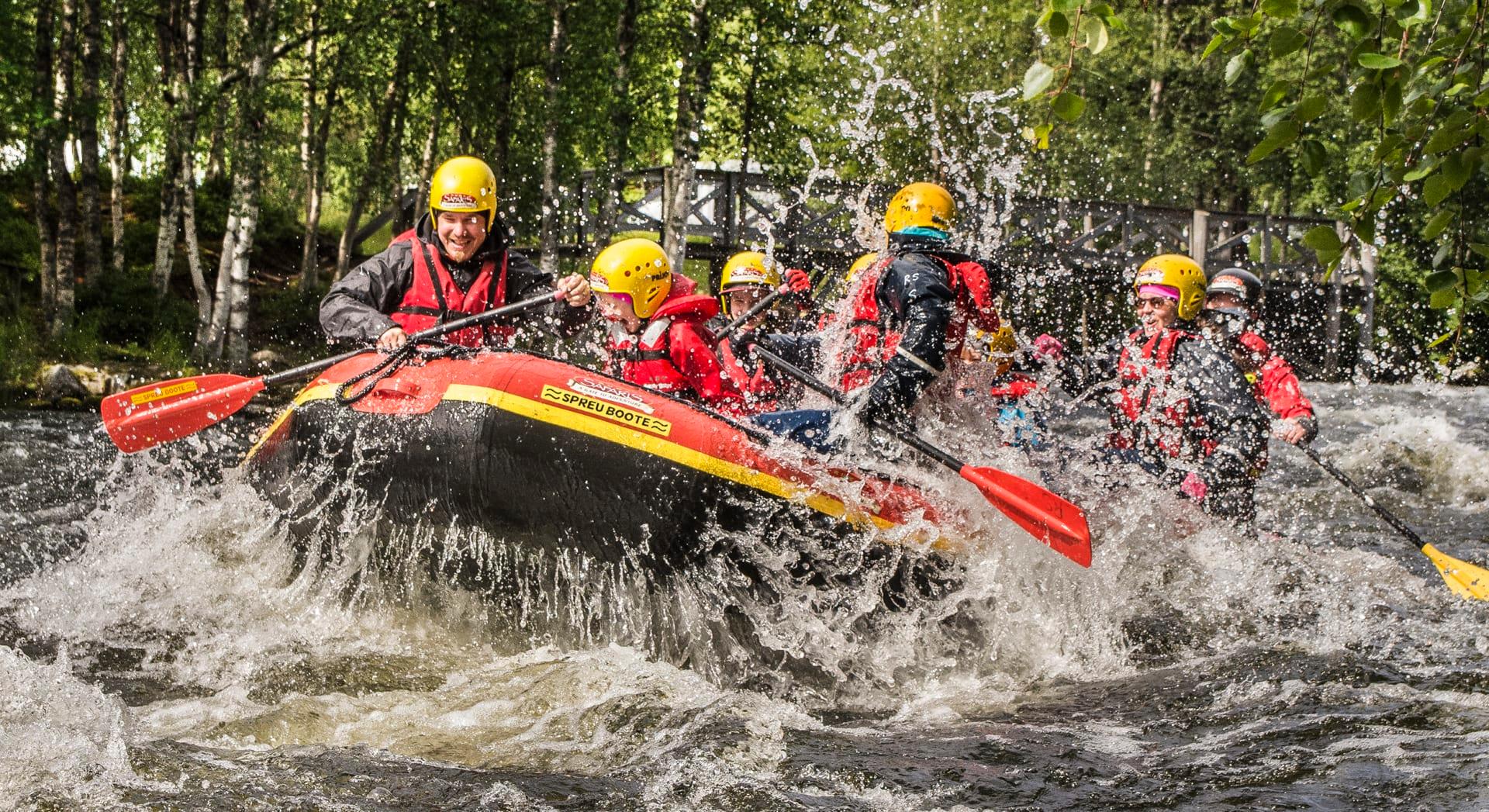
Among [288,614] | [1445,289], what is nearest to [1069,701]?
[1445,289]

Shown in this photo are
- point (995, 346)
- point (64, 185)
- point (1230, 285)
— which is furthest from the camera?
point (64, 185)

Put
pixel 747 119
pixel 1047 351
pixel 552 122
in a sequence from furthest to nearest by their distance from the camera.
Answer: pixel 747 119 → pixel 552 122 → pixel 1047 351

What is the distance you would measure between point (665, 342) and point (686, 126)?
13.2 meters

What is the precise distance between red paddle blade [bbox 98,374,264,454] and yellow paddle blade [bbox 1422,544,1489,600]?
599cm

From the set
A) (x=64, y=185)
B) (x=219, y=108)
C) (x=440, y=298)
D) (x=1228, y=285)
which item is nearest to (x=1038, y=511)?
(x=440, y=298)

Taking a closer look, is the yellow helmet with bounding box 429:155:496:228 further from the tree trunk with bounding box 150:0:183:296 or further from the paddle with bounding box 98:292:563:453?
the tree trunk with bounding box 150:0:183:296

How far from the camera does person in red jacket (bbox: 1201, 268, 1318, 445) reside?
723 cm

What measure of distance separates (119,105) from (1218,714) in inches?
651

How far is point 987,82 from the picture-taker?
80.4ft

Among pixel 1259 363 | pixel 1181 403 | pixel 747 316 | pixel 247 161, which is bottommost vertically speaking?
pixel 1181 403

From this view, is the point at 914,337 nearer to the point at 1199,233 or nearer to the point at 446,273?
the point at 446,273

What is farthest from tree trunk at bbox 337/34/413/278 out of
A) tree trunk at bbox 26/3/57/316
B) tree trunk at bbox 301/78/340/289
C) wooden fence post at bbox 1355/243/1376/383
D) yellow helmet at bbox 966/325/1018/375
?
wooden fence post at bbox 1355/243/1376/383

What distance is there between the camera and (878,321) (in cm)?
572

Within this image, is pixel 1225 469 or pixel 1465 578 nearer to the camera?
pixel 1465 578
